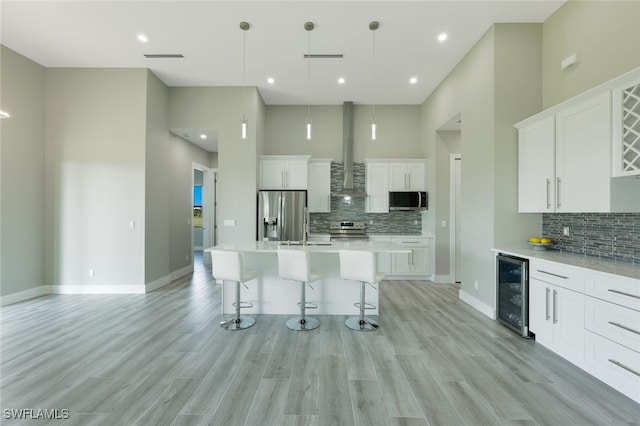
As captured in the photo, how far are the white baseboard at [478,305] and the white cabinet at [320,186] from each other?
9.73 feet

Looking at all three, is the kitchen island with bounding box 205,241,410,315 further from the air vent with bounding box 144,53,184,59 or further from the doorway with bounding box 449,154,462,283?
the air vent with bounding box 144,53,184,59

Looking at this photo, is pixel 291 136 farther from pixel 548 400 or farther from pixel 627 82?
pixel 548 400

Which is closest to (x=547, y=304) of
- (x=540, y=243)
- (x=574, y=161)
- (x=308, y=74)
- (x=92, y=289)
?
(x=540, y=243)

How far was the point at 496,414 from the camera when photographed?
1.86 m

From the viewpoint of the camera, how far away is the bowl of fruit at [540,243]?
3186 millimetres

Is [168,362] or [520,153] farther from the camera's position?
[520,153]

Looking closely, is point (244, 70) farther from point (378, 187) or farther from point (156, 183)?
point (378, 187)

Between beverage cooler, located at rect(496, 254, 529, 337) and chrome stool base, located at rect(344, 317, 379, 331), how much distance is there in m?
1.56

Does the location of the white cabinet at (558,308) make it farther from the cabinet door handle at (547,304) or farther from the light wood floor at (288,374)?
the light wood floor at (288,374)

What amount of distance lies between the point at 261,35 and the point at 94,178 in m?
3.61

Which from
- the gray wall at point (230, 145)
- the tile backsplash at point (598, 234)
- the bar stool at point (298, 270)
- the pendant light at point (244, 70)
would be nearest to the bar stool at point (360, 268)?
the bar stool at point (298, 270)

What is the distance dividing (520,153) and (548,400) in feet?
8.89

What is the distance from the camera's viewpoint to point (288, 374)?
2.31 metres

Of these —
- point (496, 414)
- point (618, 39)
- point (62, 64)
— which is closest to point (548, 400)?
point (496, 414)
